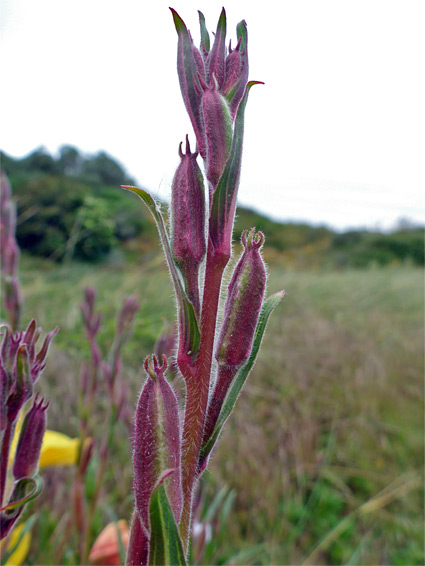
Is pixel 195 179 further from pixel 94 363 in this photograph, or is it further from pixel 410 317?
pixel 410 317

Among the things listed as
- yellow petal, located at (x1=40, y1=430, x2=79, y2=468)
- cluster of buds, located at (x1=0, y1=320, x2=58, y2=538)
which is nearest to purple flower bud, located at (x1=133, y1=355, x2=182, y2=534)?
cluster of buds, located at (x1=0, y1=320, x2=58, y2=538)

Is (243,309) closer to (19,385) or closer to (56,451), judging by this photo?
(19,385)

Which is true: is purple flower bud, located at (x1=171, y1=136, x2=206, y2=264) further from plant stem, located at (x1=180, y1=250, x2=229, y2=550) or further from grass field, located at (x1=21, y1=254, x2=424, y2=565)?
grass field, located at (x1=21, y1=254, x2=424, y2=565)

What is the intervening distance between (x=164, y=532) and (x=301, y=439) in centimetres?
223

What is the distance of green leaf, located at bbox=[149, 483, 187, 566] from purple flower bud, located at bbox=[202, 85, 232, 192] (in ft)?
0.89

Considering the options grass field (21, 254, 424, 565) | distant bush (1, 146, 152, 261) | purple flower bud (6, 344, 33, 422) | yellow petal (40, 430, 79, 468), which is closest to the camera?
purple flower bud (6, 344, 33, 422)

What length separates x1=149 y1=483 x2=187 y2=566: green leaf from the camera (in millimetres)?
352

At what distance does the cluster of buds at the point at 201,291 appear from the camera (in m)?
0.39

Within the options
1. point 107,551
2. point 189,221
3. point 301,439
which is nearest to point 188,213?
point 189,221

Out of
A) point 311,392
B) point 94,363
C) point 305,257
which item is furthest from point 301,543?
point 305,257

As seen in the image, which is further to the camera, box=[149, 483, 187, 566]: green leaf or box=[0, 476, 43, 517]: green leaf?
box=[0, 476, 43, 517]: green leaf

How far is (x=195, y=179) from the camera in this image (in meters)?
0.43

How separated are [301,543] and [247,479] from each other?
33 cm

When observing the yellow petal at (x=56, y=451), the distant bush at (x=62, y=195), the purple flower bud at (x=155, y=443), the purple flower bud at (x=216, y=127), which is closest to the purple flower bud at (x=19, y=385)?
the purple flower bud at (x=155, y=443)
